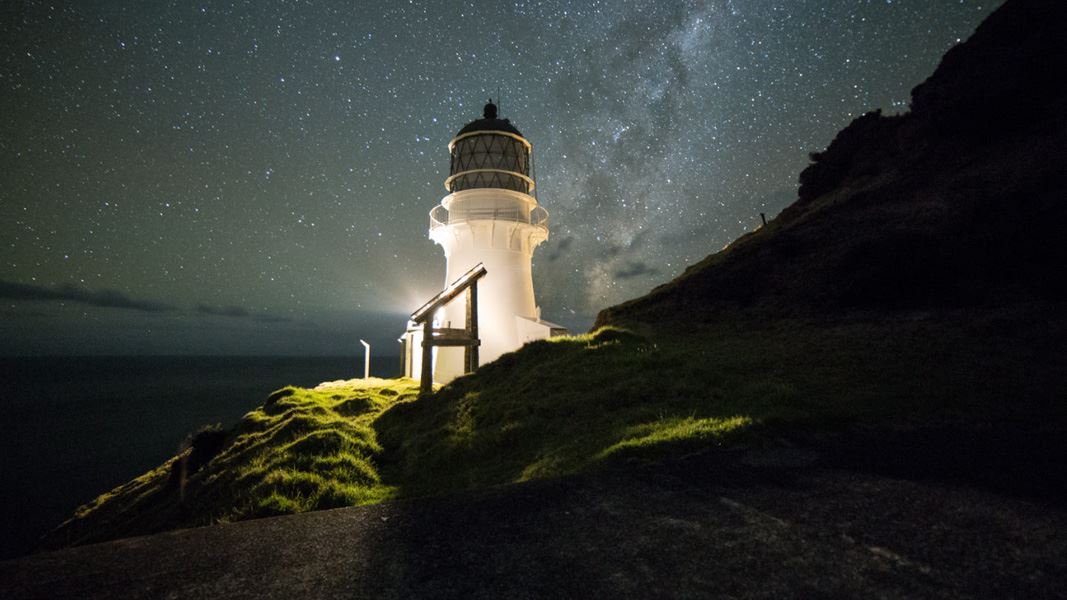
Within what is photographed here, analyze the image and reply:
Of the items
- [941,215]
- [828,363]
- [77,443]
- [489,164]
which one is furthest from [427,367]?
[77,443]

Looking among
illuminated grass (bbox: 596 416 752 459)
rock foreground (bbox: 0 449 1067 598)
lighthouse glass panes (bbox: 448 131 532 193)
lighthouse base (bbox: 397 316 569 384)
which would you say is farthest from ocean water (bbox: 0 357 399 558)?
illuminated grass (bbox: 596 416 752 459)

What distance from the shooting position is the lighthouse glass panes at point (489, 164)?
27.2 metres

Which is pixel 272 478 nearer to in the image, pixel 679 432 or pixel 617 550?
pixel 679 432

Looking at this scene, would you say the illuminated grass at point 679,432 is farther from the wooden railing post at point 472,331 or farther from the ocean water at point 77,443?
the ocean water at point 77,443

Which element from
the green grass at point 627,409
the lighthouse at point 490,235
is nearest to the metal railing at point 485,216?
the lighthouse at point 490,235

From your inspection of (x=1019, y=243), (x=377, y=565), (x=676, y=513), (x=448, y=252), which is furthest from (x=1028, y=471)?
(x=448, y=252)

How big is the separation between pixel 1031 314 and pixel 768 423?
41.2 ft

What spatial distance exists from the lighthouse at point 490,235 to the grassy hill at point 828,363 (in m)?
6.34

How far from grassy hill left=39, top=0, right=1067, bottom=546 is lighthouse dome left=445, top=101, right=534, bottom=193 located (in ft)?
38.2

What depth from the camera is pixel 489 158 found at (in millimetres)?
27531

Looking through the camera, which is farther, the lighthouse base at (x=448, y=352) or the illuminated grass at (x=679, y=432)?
the lighthouse base at (x=448, y=352)

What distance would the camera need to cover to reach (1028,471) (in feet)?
13.2

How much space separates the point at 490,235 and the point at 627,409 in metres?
19.9

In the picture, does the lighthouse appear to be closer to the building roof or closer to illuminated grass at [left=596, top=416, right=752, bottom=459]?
the building roof
